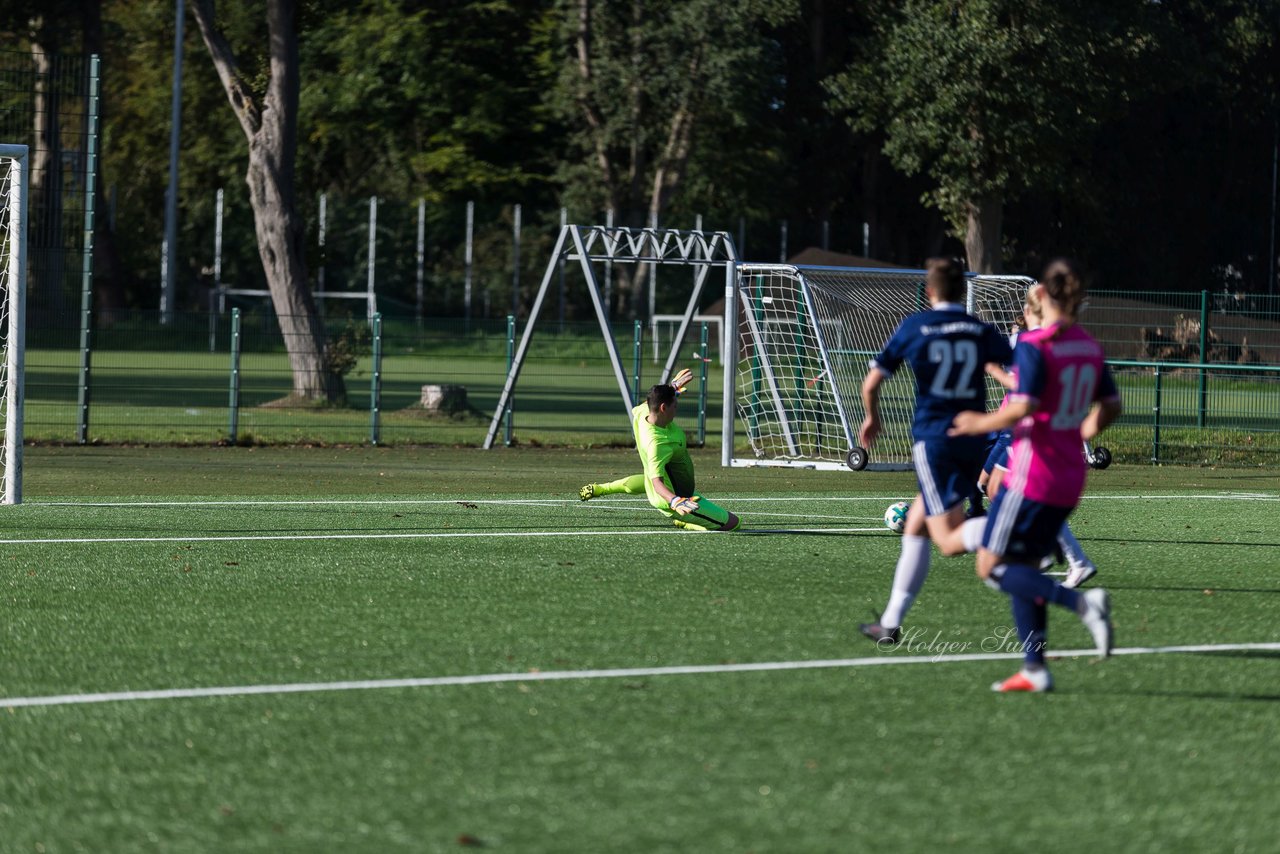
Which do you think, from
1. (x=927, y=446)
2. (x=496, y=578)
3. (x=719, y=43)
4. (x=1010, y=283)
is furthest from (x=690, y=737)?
(x=719, y=43)

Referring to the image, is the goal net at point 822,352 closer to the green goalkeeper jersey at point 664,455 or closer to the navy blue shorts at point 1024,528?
the green goalkeeper jersey at point 664,455

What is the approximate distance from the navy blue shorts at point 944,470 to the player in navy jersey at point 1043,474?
541 mm

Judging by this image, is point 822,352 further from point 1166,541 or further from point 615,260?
point 1166,541


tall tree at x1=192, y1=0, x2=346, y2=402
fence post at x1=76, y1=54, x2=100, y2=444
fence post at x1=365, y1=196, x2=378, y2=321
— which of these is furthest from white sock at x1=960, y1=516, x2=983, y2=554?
fence post at x1=365, y1=196, x2=378, y2=321

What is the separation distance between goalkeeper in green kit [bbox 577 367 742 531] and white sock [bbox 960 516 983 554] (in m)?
4.99

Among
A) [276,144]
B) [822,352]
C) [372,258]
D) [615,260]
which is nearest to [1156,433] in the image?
[822,352]

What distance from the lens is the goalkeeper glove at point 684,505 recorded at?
11.8 m

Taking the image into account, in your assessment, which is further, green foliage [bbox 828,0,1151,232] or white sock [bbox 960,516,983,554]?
green foliage [bbox 828,0,1151,232]

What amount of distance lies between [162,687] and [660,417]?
19.8 feet

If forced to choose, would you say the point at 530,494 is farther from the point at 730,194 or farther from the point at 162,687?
the point at 730,194

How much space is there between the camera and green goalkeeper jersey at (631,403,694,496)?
39.6 feet

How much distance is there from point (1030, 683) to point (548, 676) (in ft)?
6.05

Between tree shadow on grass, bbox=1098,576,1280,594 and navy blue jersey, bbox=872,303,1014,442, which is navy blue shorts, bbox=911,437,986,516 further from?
tree shadow on grass, bbox=1098,576,1280,594

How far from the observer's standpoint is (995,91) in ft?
121
